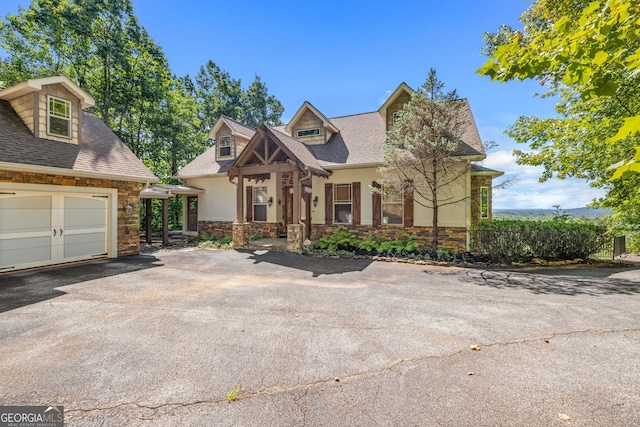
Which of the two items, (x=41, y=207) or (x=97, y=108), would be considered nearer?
(x=41, y=207)

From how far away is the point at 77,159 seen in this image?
8.70 metres

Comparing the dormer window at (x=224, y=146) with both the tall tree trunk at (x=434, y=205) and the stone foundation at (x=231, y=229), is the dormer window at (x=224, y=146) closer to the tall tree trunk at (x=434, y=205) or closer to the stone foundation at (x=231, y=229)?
the stone foundation at (x=231, y=229)

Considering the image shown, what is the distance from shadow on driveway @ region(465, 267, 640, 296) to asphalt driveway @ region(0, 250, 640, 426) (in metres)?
0.09

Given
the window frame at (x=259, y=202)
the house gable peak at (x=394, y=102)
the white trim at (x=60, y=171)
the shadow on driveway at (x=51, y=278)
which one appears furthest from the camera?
the window frame at (x=259, y=202)

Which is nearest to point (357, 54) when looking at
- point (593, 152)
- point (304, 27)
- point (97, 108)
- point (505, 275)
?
point (304, 27)

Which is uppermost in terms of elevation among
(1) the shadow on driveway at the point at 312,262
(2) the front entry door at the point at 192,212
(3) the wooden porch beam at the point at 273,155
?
(3) the wooden porch beam at the point at 273,155

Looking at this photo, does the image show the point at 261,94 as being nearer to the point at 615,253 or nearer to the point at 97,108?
the point at 97,108

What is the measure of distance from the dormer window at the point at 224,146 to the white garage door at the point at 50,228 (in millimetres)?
6729

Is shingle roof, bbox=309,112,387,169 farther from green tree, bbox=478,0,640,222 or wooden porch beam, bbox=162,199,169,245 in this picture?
wooden porch beam, bbox=162,199,169,245

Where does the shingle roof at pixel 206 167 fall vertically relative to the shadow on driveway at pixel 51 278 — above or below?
above

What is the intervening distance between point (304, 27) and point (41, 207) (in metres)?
12.9

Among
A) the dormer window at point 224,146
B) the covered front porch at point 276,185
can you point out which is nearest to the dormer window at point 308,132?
the covered front porch at point 276,185

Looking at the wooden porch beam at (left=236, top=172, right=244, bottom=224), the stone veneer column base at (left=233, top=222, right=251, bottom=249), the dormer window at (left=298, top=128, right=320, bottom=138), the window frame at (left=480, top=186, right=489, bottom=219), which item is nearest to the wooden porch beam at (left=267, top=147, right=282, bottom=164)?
the wooden porch beam at (left=236, top=172, right=244, bottom=224)

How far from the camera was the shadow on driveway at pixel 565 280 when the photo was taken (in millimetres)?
5934
